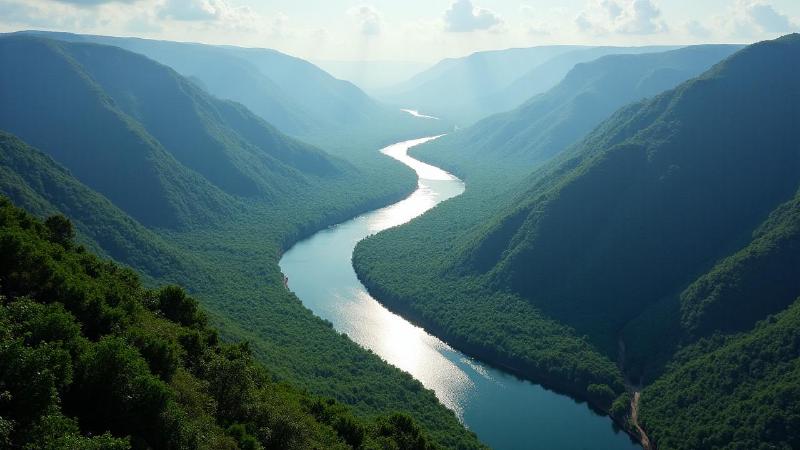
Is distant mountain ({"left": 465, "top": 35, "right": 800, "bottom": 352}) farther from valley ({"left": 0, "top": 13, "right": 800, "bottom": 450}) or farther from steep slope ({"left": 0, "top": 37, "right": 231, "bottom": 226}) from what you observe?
steep slope ({"left": 0, "top": 37, "right": 231, "bottom": 226})

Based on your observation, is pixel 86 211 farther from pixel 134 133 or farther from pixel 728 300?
pixel 728 300

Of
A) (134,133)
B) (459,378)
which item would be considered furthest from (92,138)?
(459,378)

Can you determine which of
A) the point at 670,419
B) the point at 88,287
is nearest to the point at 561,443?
the point at 670,419

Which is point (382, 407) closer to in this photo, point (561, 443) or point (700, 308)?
point (561, 443)

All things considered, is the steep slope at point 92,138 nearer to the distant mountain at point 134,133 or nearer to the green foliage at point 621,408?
the distant mountain at point 134,133

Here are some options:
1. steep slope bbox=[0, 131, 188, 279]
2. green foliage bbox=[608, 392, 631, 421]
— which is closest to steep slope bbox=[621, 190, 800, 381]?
green foliage bbox=[608, 392, 631, 421]

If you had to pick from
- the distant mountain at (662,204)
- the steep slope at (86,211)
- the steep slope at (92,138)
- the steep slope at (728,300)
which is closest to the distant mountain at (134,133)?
the steep slope at (92,138)
